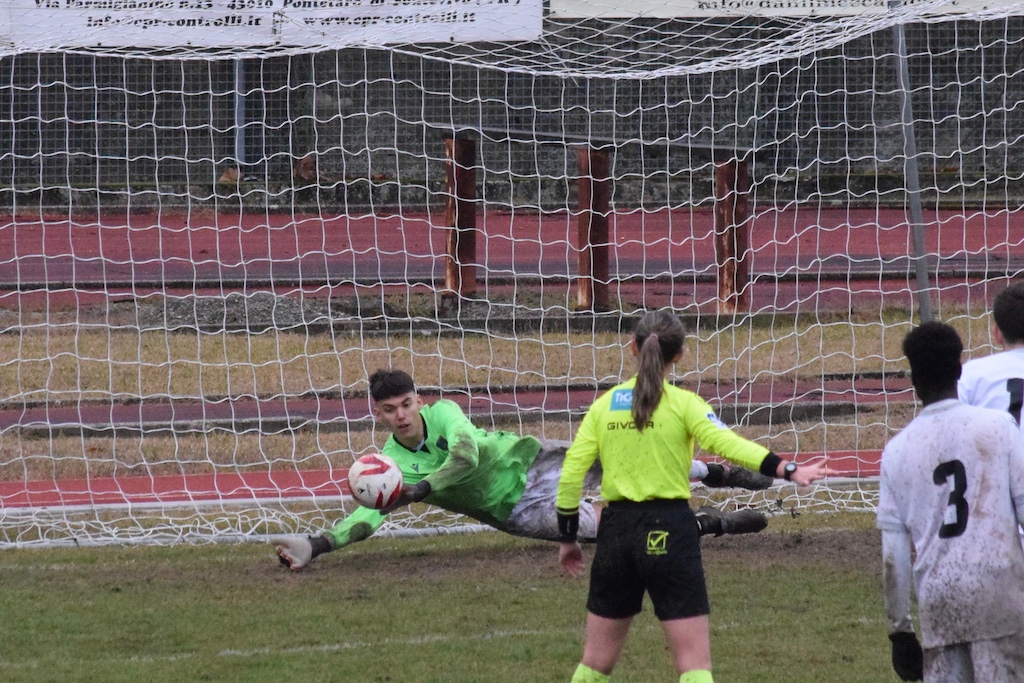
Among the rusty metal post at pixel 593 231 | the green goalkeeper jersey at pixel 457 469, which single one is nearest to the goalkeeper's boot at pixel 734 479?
the green goalkeeper jersey at pixel 457 469

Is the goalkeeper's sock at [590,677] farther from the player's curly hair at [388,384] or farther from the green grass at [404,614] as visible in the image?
the player's curly hair at [388,384]

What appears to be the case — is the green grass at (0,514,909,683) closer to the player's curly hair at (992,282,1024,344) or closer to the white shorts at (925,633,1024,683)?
the white shorts at (925,633,1024,683)

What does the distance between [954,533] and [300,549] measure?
3.68 m

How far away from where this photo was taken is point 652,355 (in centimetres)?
442

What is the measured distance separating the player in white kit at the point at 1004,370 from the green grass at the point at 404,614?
1399 mm

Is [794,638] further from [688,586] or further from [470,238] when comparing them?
[470,238]

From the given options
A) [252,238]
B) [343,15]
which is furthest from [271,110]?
[343,15]

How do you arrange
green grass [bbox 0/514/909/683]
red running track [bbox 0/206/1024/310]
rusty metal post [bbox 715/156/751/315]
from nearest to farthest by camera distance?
green grass [bbox 0/514/909/683], rusty metal post [bbox 715/156/751/315], red running track [bbox 0/206/1024/310]

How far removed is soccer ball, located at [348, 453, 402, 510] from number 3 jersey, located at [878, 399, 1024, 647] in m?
3.04

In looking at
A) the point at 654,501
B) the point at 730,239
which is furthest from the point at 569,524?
the point at 730,239

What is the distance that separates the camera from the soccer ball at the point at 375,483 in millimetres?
6242

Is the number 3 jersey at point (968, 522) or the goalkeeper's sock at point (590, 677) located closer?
the number 3 jersey at point (968, 522)

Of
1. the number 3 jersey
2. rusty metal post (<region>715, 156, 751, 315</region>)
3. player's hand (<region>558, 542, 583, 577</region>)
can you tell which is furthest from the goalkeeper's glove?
rusty metal post (<region>715, 156, 751, 315</region>)

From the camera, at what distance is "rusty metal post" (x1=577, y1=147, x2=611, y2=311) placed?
11469 millimetres
